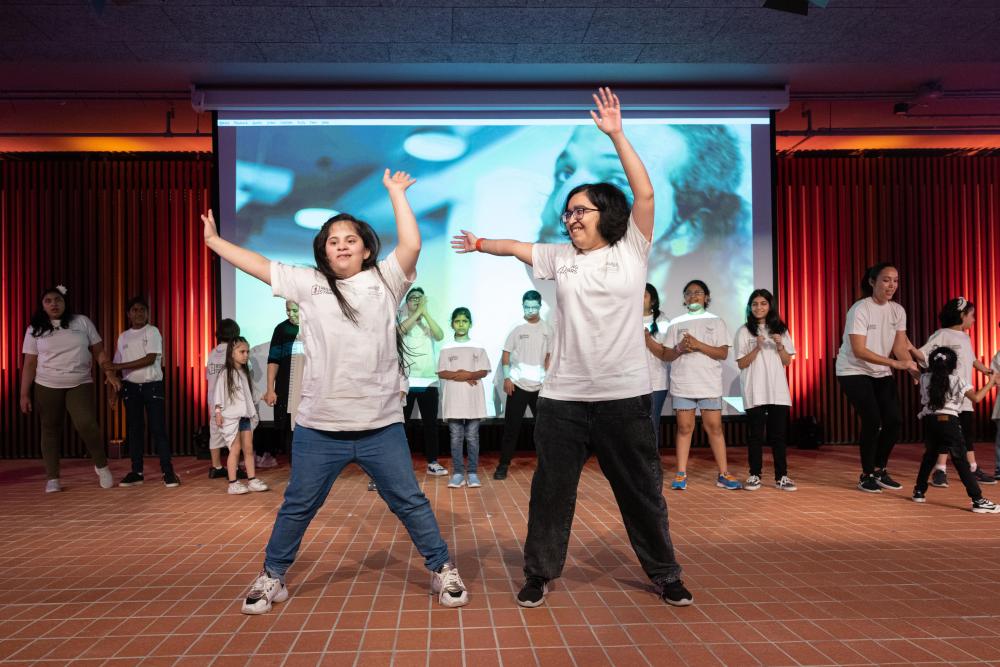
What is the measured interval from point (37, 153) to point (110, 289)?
191cm

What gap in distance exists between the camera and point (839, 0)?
5.12 meters

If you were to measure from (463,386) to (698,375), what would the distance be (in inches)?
70.6

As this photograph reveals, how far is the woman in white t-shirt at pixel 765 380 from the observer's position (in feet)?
16.8

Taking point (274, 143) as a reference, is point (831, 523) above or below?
below

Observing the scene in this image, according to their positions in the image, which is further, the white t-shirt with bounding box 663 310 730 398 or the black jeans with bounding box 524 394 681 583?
the white t-shirt with bounding box 663 310 730 398

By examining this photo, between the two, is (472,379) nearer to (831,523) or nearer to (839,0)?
(831,523)

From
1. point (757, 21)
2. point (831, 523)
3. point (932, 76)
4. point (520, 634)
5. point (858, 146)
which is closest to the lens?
point (520, 634)

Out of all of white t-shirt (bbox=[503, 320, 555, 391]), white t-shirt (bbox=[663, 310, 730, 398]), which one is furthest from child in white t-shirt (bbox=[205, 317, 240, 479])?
white t-shirt (bbox=[663, 310, 730, 398])

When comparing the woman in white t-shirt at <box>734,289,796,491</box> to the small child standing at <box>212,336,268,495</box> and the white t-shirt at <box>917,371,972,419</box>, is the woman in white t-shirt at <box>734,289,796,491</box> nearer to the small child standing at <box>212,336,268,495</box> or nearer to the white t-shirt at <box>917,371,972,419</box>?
the white t-shirt at <box>917,371,972,419</box>

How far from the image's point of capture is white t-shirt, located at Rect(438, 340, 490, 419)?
5.51 m

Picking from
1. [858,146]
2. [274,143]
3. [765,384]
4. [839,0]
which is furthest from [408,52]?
[858,146]

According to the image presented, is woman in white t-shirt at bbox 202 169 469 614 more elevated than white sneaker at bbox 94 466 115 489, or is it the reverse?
woman in white t-shirt at bbox 202 169 469 614

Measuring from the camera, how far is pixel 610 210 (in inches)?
103

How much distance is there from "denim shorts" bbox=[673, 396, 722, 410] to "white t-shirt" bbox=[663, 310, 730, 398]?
6cm
